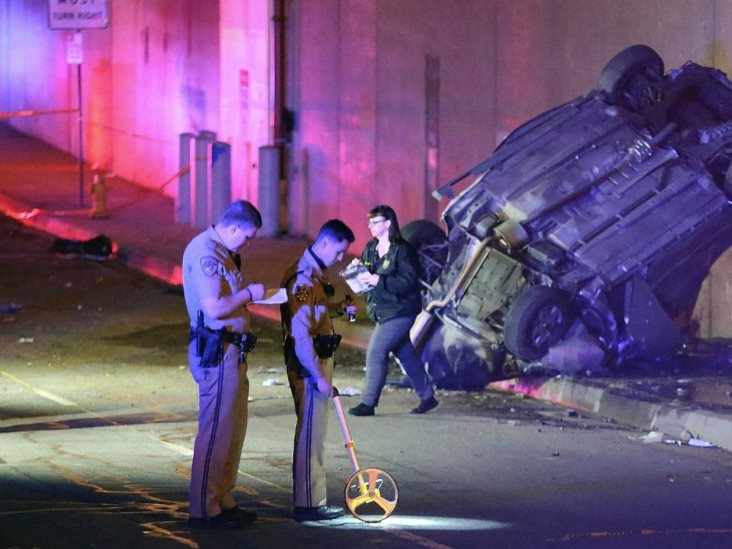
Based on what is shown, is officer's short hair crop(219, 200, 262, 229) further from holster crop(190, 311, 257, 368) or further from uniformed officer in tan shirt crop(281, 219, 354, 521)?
holster crop(190, 311, 257, 368)

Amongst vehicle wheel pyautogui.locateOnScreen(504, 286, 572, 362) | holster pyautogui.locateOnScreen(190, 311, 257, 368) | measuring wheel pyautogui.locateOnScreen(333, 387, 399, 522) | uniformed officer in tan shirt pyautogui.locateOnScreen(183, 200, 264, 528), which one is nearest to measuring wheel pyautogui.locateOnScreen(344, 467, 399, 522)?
measuring wheel pyautogui.locateOnScreen(333, 387, 399, 522)

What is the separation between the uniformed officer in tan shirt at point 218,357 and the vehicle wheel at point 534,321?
4.64m

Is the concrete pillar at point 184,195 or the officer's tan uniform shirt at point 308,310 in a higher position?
the officer's tan uniform shirt at point 308,310

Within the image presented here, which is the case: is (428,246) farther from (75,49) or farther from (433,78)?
(75,49)

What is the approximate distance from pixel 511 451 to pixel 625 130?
365 cm

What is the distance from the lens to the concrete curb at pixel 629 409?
11.5 m

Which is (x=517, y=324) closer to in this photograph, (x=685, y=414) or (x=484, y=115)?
(x=685, y=414)

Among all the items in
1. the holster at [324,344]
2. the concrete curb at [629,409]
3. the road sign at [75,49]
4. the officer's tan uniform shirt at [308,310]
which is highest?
the road sign at [75,49]

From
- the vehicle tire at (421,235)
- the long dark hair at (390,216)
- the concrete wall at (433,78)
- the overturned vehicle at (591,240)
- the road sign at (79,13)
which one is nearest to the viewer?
the long dark hair at (390,216)

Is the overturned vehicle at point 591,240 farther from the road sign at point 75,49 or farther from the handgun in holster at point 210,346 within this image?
the road sign at point 75,49

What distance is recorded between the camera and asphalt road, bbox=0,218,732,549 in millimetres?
8531

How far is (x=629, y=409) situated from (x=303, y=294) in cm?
437

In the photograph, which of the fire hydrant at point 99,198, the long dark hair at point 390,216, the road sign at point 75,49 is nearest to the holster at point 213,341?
the long dark hair at point 390,216

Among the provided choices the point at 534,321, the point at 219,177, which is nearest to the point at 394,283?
the point at 534,321
